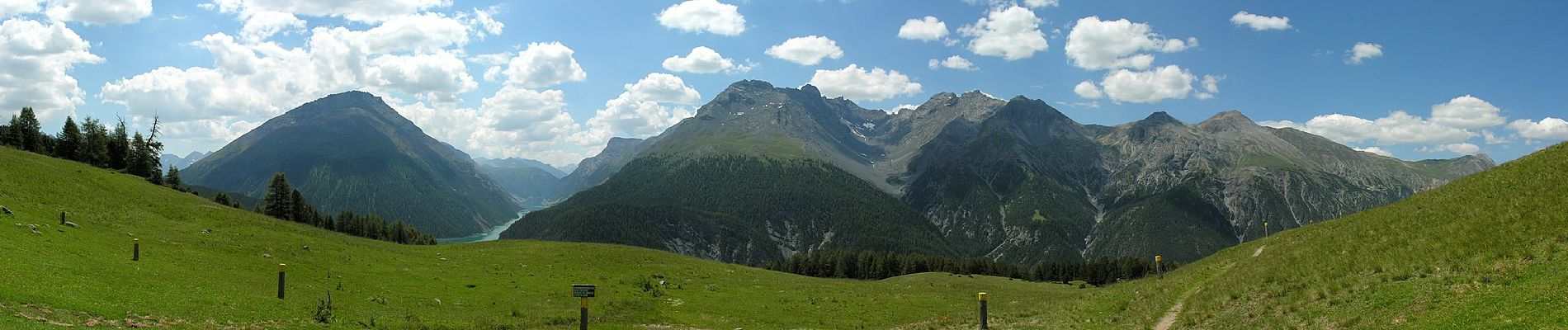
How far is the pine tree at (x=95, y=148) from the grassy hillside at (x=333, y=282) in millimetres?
24412

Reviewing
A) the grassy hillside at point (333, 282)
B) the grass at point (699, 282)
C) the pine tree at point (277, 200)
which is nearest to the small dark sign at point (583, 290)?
the grass at point (699, 282)

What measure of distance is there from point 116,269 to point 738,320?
30322 mm

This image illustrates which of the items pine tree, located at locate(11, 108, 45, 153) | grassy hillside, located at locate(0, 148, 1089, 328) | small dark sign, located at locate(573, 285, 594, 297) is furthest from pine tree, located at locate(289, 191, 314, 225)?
small dark sign, located at locate(573, 285, 594, 297)

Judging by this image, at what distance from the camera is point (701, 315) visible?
42344 millimetres

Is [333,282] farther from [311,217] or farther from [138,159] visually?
[138,159]

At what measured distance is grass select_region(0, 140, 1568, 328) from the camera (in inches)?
827

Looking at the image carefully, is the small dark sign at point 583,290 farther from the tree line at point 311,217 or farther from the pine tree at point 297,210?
the pine tree at point 297,210

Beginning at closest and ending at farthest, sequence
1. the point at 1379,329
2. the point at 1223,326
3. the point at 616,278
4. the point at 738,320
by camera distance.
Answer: the point at 1379,329
the point at 1223,326
the point at 738,320
the point at 616,278

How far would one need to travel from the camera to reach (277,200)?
99.9 meters

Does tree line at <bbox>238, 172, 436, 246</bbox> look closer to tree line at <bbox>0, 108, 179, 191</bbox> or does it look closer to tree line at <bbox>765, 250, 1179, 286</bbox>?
tree line at <bbox>0, 108, 179, 191</bbox>

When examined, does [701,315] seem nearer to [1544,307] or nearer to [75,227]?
[1544,307]

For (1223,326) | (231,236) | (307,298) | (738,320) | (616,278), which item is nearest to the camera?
(1223,326)

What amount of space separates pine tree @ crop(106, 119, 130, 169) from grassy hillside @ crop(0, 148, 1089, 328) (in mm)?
27107

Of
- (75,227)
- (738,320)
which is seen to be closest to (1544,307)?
(738,320)
